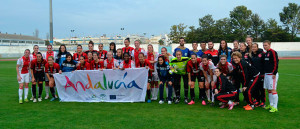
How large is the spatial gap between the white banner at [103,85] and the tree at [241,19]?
46.0 m

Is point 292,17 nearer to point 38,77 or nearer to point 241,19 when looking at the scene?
point 241,19

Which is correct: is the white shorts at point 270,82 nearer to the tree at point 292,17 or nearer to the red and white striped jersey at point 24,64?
the red and white striped jersey at point 24,64

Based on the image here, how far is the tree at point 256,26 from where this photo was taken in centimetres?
4930

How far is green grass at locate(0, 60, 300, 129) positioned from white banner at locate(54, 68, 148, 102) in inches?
17.6

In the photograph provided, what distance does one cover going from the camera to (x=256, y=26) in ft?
163

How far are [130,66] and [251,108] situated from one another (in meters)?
3.54

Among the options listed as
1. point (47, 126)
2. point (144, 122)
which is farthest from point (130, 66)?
point (47, 126)

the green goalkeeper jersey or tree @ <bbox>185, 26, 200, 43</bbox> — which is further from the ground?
tree @ <bbox>185, 26, 200, 43</bbox>

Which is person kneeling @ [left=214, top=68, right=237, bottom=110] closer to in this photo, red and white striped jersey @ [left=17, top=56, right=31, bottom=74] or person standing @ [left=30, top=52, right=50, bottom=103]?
person standing @ [left=30, top=52, right=50, bottom=103]

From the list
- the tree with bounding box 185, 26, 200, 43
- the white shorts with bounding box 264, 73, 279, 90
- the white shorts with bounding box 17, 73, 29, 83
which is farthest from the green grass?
the tree with bounding box 185, 26, 200, 43

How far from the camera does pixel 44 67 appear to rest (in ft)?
22.5

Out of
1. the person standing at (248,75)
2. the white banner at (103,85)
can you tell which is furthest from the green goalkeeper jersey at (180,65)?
the person standing at (248,75)

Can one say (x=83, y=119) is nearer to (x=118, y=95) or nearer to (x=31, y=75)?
(x=118, y=95)

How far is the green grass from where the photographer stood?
4.23m
